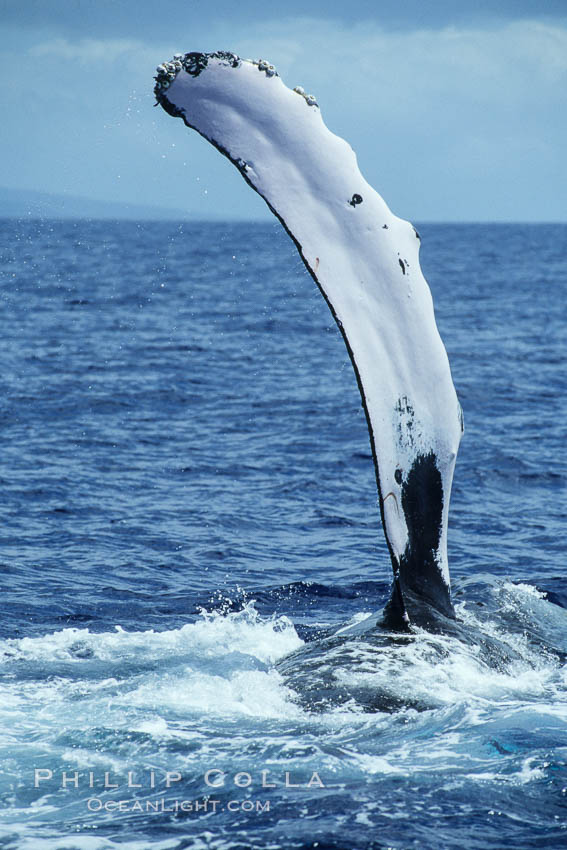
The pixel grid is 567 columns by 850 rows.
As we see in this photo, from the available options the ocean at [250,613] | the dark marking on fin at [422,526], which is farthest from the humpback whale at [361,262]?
the ocean at [250,613]

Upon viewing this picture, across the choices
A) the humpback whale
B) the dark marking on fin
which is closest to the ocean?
the dark marking on fin

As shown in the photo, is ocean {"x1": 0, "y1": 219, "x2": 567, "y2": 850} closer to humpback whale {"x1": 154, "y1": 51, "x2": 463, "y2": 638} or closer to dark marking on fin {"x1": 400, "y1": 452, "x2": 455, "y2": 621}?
dark marking on fin {"x1": 400, "y1": 452, "x2": 455, "y2": 621}

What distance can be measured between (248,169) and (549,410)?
1432 centimetres

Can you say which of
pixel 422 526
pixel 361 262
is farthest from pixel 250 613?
pixel 361 262

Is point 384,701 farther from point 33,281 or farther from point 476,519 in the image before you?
point 33,281

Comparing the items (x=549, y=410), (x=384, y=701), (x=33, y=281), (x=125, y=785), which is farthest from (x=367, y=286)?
(x=33, y=281)

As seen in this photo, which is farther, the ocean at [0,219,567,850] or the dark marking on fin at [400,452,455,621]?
the dark marking on fin at [400,452,455,621]

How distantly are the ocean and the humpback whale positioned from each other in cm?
96

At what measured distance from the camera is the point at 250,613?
323 inches

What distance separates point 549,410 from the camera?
18.4m

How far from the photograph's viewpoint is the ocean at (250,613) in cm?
482

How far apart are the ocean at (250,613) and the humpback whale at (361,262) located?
96 centimetres

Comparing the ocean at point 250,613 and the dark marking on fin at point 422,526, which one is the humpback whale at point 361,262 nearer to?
the dark marking on fin at point 422,526

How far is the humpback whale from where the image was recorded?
4.80 m
